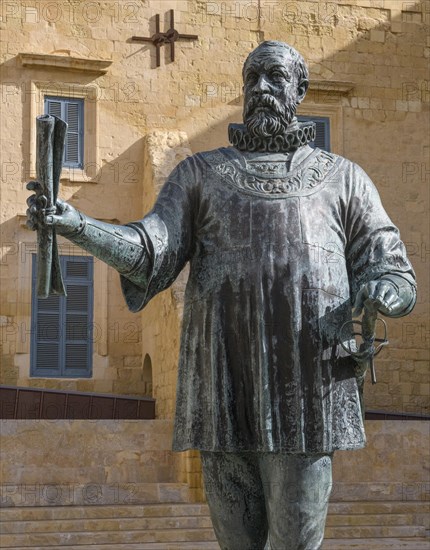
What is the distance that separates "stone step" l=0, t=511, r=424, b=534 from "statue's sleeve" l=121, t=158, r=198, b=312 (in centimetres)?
791

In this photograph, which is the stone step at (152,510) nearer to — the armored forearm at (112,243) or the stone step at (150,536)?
the stone step at (150,536)

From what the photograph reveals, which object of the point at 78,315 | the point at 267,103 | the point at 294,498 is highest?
the point at 78,315

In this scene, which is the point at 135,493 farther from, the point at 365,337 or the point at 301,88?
the point at 365,337

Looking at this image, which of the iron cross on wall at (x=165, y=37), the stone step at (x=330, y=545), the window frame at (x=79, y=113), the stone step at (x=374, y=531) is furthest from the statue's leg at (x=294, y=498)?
the iron cross on wall at (x=165, y=37)

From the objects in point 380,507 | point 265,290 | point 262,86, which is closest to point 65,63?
point 380,507

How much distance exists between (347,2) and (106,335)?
619 centimetres

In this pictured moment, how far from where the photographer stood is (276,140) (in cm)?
405

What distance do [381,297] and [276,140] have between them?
2.24 ft

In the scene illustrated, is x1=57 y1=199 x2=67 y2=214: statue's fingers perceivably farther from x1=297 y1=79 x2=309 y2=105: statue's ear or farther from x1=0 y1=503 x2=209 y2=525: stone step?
x1=0 y1=503 x2=209 y2=525: stone step

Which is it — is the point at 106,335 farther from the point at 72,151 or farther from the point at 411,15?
the point at 411,15

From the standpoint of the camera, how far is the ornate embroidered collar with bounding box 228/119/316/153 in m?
4.05

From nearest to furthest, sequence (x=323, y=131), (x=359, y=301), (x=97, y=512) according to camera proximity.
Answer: (x=359, y=301), (x=97, y=512), (x=323, y=131)

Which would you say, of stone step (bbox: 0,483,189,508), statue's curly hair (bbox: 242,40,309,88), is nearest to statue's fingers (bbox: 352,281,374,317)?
statue's curly hair (bbox: 242,40,309,88)

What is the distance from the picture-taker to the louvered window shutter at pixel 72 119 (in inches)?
701
